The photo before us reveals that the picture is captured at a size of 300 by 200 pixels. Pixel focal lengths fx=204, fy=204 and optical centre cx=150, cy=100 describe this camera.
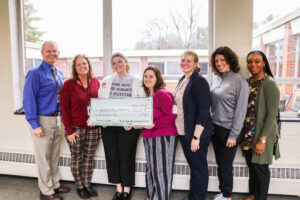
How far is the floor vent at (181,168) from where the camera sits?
7.49 feet

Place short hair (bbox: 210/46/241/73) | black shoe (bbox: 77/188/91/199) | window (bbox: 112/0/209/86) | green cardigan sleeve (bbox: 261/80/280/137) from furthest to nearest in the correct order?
window (bbox: 112/0/209/86) < black shoe (bbox: 77/188/91/199) < short hair (bbox: 210/46/241/73) < green cardigan sleeve (bbox: 261/80/280/137)

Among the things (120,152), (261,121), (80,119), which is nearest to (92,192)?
(120,152)

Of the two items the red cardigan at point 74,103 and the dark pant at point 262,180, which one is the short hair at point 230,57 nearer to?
the dark pant at point 262,180

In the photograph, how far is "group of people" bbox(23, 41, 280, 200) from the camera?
A: 6.19 ft

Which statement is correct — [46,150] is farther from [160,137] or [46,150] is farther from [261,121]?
[261,121]

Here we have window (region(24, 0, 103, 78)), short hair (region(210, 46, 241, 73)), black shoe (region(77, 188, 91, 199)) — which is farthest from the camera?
window (region(24, 0, 103, 78))

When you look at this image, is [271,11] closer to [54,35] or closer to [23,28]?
[54,35]

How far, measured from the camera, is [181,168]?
241 cm

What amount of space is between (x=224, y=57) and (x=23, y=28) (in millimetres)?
2722

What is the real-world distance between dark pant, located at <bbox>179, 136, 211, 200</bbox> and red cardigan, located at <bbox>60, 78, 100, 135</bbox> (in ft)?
3.48

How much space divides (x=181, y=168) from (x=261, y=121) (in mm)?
1036

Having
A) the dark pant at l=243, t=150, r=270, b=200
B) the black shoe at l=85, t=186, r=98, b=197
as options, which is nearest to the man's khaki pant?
the black shoe at l=85, t=186, r=98, b=197

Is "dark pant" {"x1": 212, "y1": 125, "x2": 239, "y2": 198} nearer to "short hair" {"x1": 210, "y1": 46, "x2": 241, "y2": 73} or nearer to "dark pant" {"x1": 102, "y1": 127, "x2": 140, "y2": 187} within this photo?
"short hair" {"x1": 210, "y1": 46, "x2": 241, "y2": 73}

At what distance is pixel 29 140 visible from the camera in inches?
109
